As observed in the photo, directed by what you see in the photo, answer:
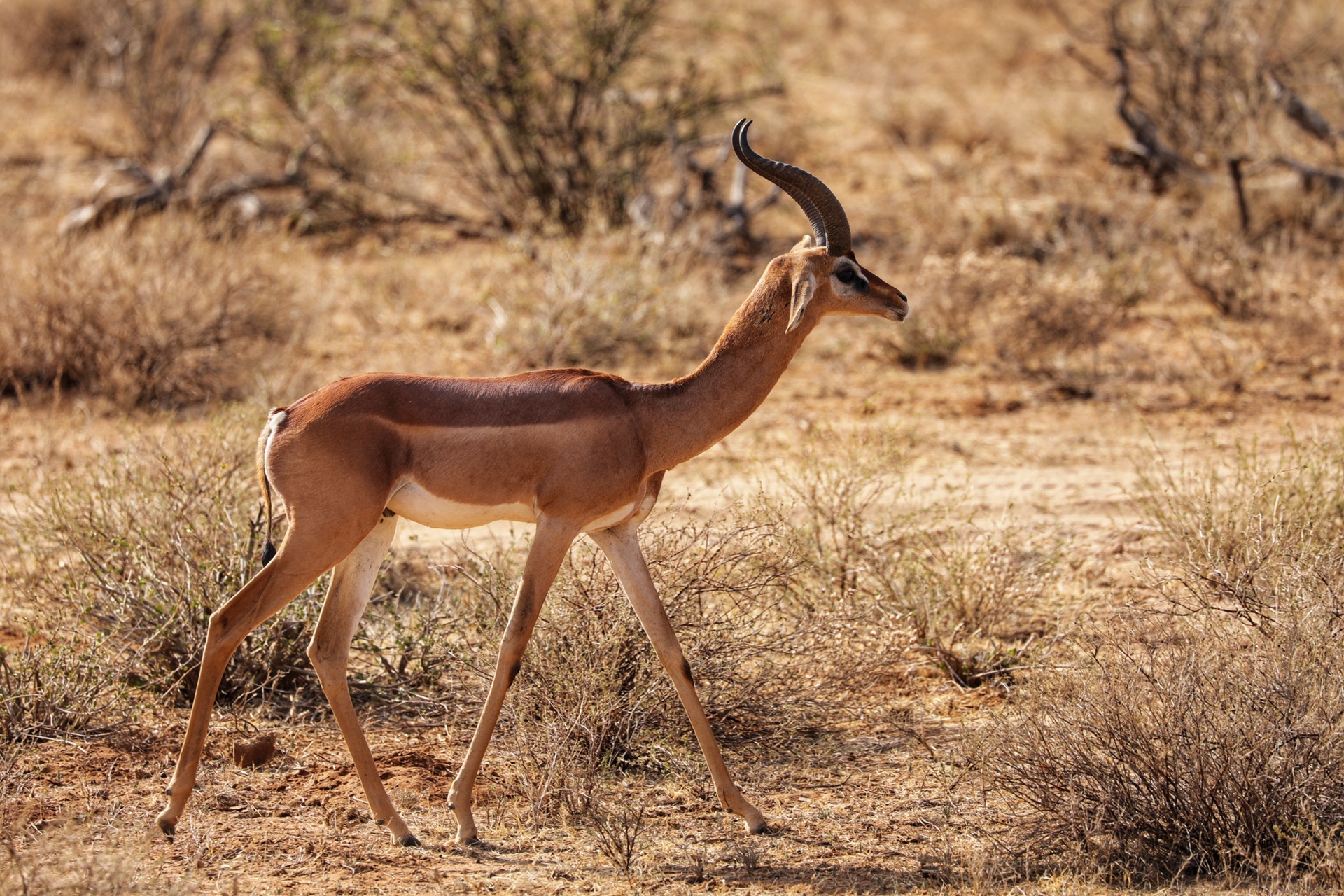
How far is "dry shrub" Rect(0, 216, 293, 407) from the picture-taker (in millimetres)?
9812

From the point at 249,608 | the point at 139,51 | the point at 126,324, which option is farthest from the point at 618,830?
the point at 139,51

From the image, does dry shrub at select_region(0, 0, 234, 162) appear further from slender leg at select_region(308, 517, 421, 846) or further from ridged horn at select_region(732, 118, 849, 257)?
ridged horn at select_region(732, 118, 849, 257)

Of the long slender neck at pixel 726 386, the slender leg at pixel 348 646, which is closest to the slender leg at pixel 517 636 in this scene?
the slender leg at pixel 348 646

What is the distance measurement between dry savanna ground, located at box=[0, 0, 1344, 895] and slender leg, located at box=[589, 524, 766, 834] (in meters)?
0.13

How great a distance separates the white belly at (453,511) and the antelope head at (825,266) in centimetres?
96

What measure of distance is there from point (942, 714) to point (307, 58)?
1178cm

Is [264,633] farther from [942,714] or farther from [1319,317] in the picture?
[1319,317]

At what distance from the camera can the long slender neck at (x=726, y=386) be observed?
15.5 feet

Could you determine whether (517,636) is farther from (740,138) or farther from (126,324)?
(126,324)

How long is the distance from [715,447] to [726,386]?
465 cm

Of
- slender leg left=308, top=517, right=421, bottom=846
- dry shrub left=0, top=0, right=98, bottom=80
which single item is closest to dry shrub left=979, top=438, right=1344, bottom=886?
slender leg left=308, top=517, right=421, bottom=846

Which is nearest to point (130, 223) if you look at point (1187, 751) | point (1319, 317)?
point (1319, 317)

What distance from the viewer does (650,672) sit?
5434 mm

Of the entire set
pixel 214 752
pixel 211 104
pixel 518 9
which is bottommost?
pixel 214 752
